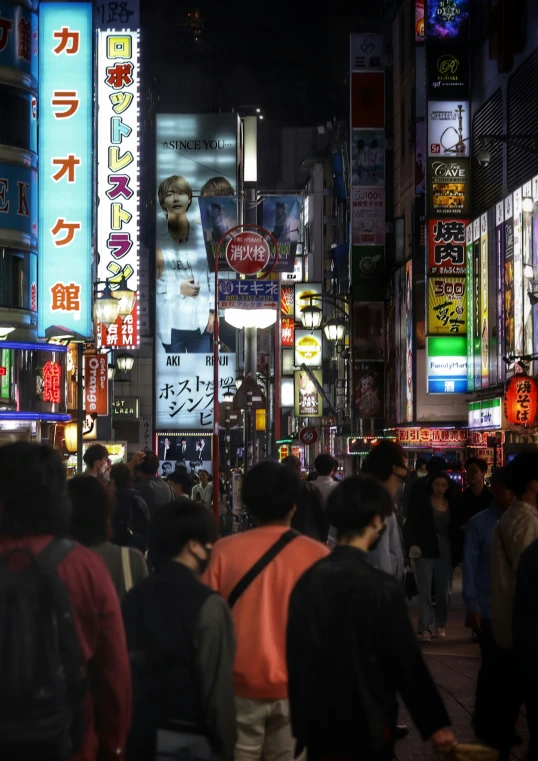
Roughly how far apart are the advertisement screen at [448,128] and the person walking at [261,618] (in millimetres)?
30187

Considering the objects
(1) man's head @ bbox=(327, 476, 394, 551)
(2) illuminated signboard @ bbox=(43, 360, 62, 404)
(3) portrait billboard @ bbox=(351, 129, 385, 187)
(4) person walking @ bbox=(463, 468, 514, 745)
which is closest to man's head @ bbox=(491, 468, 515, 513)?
(4) person walking @ bbox=(463, 468, 514, 745)

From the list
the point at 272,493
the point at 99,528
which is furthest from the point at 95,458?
the point at 272,493

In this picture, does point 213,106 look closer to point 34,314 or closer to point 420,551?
point 34,314

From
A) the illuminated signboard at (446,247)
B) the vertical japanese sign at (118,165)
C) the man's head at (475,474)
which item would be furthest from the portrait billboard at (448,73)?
the man's head at (475,474)

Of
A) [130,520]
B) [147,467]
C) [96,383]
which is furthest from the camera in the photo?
[96,383]

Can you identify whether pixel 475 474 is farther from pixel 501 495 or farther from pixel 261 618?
pixel 261 618

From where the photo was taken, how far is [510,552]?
300 inches

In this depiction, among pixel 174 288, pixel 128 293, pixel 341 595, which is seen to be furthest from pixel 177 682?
pixel 174 288

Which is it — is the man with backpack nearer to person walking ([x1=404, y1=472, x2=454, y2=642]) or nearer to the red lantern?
person walking ([x1=404, y1=472, x2=454, y2=642])

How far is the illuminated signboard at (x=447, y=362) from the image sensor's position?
117 ft

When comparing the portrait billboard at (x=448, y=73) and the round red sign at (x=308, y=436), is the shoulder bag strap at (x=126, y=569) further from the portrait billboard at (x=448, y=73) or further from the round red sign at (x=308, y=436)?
the round red sign at (x=308, y=436)

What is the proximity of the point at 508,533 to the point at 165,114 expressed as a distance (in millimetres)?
58355

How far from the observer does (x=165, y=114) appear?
63969 mm

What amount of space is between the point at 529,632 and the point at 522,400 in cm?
2020
